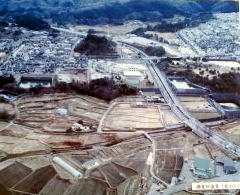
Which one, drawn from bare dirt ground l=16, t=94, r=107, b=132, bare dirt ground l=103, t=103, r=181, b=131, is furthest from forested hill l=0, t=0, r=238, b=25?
bare dirt ground l=103, t=103, r=181, b=131

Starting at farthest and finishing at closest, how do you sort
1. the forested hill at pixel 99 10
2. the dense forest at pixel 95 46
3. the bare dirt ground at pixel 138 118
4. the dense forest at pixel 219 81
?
the forested hill at pixel 99 10 → the dense forest at pixel 95 46 → the dense forest at pixel 219 81 → the bare dirt ground at pixel 138 118

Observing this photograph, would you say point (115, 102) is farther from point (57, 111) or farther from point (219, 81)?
point (219, 81)

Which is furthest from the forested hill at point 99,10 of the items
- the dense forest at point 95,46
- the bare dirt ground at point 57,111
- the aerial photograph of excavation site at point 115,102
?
the bare dirt ground at point 57,111

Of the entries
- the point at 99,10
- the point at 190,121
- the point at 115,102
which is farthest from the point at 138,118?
the point at 99,10

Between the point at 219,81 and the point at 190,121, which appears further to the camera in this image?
the point at 219,81

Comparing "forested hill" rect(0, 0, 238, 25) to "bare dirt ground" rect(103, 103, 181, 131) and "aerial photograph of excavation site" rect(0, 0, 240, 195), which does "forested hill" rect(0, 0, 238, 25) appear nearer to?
"aerial photograph of excavation site" rect(0, 0, 240, 195)

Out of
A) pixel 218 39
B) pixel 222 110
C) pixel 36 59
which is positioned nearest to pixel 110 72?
pixel 36 59

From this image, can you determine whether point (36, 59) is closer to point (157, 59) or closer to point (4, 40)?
point (4, 40)

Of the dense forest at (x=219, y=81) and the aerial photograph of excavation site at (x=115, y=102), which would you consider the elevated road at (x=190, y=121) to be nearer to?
the aerial photograph of excavation site at (x=115, y=102)
